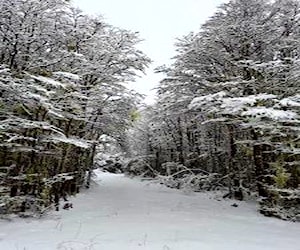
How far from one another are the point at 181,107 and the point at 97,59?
339cm

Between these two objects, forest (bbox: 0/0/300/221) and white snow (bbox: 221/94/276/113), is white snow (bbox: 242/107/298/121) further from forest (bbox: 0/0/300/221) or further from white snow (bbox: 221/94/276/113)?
white snow (bbox: 221/94/276/113)

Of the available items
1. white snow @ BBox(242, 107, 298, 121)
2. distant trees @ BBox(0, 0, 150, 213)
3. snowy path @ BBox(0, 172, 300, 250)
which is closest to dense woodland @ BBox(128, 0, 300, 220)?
white snow @ BBox(242, 107, 298, 121)

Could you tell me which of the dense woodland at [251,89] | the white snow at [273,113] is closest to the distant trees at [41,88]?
the dense woodland at [251,89]

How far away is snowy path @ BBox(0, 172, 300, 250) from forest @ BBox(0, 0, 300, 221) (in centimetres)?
82

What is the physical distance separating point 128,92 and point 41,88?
24.2ft

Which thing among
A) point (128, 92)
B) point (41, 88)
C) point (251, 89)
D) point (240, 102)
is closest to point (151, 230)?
point (240, 102)

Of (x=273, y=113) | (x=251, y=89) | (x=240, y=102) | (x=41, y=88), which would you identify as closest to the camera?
(x=41, y=88)

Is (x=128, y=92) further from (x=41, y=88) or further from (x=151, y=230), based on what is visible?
(x=151, y=230)

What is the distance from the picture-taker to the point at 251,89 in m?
10.4

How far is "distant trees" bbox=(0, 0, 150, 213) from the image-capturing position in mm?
7758

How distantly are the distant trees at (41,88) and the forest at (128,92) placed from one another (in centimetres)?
3

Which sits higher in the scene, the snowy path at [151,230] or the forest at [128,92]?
the forest at [128,92]

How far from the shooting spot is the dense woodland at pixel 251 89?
8734 millimetres

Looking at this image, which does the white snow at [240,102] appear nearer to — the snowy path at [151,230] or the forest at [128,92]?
the forest at [128,92]
